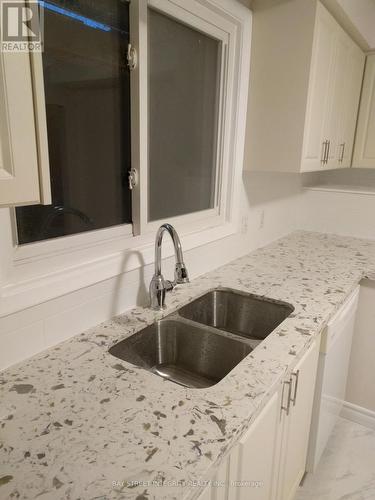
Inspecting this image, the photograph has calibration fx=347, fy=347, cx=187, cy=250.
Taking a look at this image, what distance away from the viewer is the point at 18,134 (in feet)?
1.84

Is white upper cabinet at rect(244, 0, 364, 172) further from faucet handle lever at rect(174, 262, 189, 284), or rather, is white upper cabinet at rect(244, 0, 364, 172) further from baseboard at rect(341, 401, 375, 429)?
baseboard at rect(341, 401, 375, 429)

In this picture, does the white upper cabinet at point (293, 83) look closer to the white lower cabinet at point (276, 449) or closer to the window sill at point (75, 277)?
the window sill at point (75, 277)

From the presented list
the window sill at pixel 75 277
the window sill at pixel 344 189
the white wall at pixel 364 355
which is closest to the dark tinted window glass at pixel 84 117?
the window sill at pixel 75 277

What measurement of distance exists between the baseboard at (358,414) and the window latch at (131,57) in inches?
84.5

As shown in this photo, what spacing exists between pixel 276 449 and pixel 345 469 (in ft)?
3.06

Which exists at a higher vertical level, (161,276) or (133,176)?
(133,176)

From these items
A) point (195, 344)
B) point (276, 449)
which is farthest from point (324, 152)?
point (276, 449)

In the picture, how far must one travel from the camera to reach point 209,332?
4.15 feet

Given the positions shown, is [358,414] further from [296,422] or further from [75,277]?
[75,277]

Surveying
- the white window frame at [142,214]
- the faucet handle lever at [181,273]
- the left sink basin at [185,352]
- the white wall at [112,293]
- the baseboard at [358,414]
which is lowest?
the baseboard at [358,414]

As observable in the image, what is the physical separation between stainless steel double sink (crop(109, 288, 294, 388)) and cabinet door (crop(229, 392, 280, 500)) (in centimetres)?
23

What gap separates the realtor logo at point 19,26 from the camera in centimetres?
52

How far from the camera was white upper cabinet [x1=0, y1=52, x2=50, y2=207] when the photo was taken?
0.53m

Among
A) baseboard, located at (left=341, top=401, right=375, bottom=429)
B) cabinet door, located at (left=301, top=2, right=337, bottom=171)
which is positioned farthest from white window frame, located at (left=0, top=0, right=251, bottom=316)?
baseboard, located at (left=341, top=401, right=375, bottom=429)
